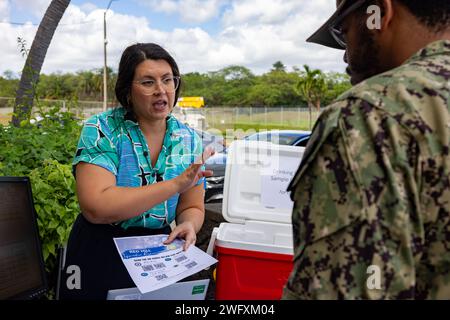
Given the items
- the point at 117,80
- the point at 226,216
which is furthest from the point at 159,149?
the point at 226,216

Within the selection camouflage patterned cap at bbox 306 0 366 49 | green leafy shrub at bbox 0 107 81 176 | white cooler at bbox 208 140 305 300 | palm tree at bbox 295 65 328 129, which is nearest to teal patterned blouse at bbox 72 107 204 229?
white cooler at bbox 208 140 305 300

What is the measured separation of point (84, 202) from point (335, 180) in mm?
1065

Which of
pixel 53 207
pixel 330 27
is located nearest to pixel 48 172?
pixel 53 207

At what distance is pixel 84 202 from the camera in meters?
1.60

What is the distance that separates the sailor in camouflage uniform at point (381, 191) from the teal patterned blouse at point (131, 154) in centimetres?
98

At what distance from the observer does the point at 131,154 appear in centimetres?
174

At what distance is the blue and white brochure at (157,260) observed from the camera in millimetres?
1580

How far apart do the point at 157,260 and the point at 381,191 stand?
1.10 meters

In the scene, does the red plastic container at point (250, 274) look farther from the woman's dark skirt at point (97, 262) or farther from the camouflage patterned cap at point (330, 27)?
the camouflage patterned cap at point (330, 27)

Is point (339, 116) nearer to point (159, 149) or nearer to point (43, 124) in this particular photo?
point (159, 149)

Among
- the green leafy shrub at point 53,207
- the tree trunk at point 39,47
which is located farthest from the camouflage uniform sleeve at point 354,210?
the tree trunk at point 39,47

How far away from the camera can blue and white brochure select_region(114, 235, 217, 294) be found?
158 cm

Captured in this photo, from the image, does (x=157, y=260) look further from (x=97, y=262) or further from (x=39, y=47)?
(x=39, y=47)

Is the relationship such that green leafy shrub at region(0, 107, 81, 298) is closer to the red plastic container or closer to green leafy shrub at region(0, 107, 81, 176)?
green leafy shrub at region(0, 107, 81, 176)
